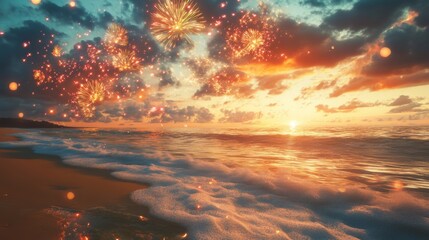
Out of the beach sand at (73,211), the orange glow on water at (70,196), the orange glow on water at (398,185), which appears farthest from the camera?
the orange glow on water at (398,185)

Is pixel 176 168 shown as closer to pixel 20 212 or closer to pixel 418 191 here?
pixel 20 212

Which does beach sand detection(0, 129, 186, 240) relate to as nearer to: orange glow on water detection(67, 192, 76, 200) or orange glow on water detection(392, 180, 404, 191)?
orange glow on water detection(67, 192, 76, 200)

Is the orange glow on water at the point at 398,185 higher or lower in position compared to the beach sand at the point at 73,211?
lower

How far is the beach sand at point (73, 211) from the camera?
404 centimetres

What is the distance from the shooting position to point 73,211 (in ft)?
16.2

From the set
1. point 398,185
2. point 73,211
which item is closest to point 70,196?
point 73,211

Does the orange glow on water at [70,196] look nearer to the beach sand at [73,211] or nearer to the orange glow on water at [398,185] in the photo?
the beach sand at [73,211]

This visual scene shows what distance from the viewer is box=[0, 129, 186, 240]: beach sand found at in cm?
404

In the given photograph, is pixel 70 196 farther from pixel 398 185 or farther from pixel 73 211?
pixel 398 185

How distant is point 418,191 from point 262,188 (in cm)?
428

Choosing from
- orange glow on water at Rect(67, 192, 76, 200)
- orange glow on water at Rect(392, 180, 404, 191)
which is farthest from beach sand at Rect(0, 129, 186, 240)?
orange glow on water at Rect(392, 180, 404, 191)

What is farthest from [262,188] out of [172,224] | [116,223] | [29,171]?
[29,171]

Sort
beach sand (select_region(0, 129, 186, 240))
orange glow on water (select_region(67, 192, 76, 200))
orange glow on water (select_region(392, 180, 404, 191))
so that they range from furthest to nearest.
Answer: orange glow on water (select_region(392, 180, 404, 191)), orange glow on water (select_region(67, 192, 76, 200)), beach sand (select_region(0, 129, 186, 240))

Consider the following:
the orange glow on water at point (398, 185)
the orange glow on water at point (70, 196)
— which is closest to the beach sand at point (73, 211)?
the orange glow on water at point (70, 196)
